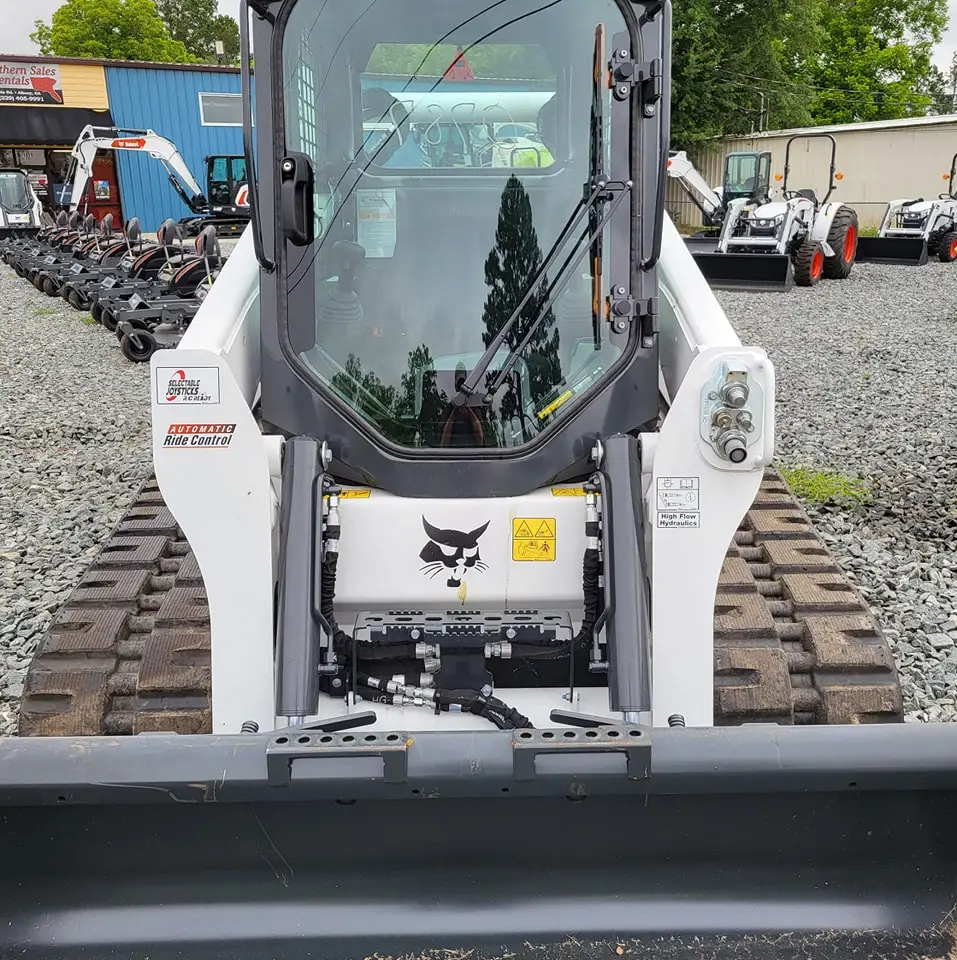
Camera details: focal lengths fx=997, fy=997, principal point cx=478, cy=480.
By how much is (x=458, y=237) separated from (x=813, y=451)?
4527mm

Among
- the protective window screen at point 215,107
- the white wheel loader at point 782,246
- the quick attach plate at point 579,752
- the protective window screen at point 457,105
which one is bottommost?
the white wheel loader at point 782,246

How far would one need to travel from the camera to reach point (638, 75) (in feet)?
9.57

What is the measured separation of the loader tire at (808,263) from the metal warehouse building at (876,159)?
35.5 feet

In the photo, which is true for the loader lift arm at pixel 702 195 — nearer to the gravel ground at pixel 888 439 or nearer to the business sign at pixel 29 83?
the gravel ground at pixel 888 439

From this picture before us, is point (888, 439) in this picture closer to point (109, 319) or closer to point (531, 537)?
point (531, 537)

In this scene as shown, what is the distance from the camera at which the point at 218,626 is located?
2787 mm

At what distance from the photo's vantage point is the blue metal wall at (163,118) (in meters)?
31.5

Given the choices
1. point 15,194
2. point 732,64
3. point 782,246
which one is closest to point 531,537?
point 782,246

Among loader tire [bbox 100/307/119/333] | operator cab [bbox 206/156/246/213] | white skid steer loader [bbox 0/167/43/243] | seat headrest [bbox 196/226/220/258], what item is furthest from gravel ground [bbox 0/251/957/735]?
operator cab [bbox 206/156/246/213]

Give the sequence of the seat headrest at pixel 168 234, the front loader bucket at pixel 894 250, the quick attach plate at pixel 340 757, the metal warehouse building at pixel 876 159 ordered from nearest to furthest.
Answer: the quick attach plate at pixel 340 757, the seat headrest at pixel 168 234, the front loader bucket at pixel 894 250, the metal warehouse building at pixel 876 159

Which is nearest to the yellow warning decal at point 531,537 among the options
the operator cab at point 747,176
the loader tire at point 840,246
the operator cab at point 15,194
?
the loader tire at point 840,246

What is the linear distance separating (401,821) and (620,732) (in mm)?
562

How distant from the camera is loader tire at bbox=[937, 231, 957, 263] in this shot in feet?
64.3

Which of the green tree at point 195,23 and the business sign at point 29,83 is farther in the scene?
the green tree at point 195,23
